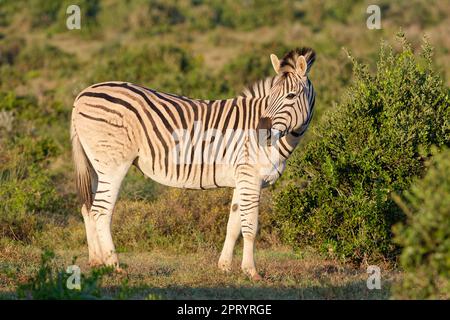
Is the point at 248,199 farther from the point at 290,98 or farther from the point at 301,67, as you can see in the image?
the point at 301,67

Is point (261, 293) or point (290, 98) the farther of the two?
point (290, 98)

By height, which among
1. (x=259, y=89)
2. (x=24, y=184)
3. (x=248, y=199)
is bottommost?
(x=248, y=199)

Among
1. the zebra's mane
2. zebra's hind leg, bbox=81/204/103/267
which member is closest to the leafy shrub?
zebra's hind leg, bbox=81/204/103/267

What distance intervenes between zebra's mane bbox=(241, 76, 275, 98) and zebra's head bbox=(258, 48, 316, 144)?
0.65 feet

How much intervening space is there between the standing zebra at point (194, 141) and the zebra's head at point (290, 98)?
0.01m

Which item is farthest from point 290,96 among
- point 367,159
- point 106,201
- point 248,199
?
point 106,201

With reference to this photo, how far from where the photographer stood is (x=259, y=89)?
30.1 feet

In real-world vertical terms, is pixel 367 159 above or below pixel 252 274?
above

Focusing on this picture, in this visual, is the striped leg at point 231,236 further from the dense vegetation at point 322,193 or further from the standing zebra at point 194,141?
the dense vegetation at point 322,193

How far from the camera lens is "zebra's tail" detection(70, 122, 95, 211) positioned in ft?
30.2

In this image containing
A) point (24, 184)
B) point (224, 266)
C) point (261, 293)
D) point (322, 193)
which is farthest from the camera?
point (24, 184)

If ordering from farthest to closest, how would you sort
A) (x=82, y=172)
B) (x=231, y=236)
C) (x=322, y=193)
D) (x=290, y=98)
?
1. (x=322, y=193)
2. (x=82, y=172)
3. (x=231, y=236)
4. (x=290, y=98)

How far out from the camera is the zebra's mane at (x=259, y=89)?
9081 millimetres

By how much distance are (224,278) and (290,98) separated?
6.71ft
